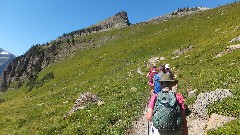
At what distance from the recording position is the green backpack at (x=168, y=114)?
916cm

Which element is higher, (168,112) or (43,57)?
(43,57)

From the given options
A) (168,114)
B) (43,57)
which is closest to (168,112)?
(168,114)

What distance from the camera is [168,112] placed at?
915 centimetres

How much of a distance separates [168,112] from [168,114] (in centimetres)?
5

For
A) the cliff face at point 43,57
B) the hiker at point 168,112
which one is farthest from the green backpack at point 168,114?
the cliff face at point 43,57

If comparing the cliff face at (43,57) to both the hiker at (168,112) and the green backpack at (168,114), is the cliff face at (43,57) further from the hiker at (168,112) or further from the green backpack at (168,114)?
the green backpack at (168,114)

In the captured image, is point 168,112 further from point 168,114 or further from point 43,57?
point 43,57

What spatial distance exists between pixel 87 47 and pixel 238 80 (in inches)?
5060

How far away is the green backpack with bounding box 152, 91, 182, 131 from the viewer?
9.16 metres

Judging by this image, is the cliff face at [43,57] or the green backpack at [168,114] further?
the cliff face at [43,57]

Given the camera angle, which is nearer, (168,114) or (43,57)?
(168,114)

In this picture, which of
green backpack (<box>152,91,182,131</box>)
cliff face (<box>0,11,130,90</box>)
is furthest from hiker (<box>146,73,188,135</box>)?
cliff face (<box>0,11,130,90</box>)

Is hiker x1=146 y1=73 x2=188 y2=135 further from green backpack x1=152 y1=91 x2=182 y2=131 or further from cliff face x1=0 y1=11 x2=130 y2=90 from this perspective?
cliff face x1=0 y1=11 x2=130 y2=90

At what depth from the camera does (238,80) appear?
22.5m
